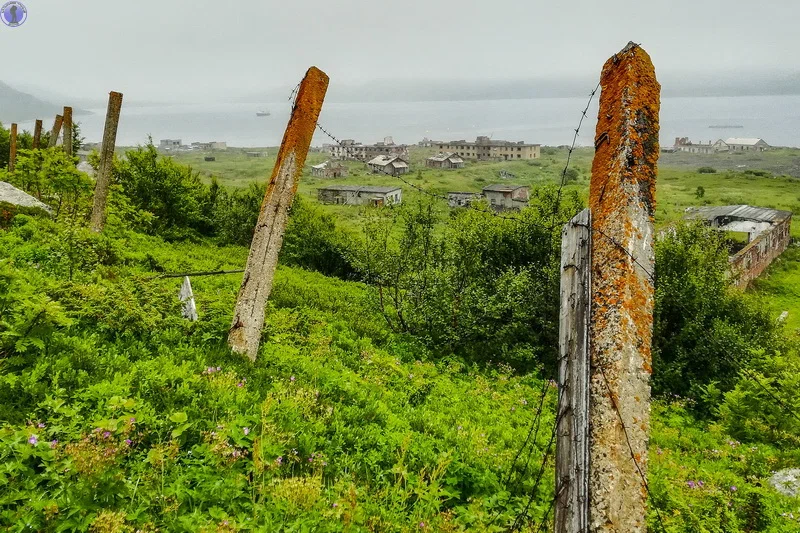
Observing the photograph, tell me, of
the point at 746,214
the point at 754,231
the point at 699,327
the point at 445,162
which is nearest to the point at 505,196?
the point at 746,214

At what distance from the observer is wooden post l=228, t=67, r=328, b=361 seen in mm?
7602

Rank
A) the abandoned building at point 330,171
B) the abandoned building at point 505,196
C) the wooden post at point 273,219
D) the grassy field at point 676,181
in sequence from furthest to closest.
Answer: the abandoned building at point 330,171
the abandoned building at point 505,196
the grassy field at point 676,181
the wooden post at point 273,219

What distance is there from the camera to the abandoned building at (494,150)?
6156 inches

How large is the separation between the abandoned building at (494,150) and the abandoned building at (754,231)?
103m

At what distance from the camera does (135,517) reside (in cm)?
340

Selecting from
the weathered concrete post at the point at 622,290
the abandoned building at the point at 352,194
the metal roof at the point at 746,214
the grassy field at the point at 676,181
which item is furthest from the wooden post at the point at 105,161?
the abandoned building at the point at 352,194

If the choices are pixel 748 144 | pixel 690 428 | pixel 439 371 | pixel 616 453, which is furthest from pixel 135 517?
pixel 748 144

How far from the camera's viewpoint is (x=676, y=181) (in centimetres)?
11081

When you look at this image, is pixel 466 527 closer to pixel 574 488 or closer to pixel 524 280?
pixel 574 488

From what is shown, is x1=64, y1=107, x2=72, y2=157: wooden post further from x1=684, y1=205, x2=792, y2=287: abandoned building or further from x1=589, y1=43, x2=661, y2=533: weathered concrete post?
x1=684, y1=205, x2=792, y2=287: abandoned building

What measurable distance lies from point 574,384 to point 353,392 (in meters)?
4.82

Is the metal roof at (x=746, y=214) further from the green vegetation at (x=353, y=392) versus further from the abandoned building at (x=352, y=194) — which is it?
the abandoned building at (x=352, y=194)

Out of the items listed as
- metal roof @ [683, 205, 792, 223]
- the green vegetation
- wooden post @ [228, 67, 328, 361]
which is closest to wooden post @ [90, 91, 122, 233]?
the green vegetation

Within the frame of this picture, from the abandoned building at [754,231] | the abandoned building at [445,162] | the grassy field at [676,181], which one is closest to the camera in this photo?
the abandoned building at [754,231]
